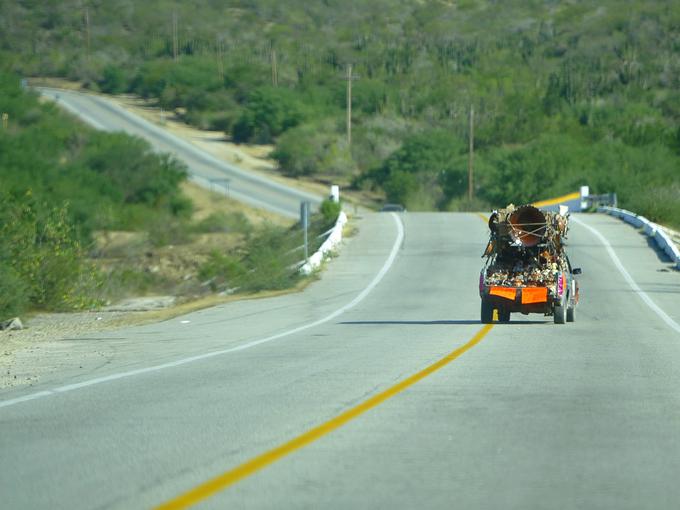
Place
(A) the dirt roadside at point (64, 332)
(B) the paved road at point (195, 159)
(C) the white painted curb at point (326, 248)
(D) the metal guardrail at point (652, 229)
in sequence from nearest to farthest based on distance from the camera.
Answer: (A) the dirt roadside at point (64, 332)
(C) the white painted curb at point (326, 248)
(D) the metal guardrail at point (652, 229)
(B) the paved road at point (195, 159)

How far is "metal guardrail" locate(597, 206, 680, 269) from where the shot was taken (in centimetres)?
4189

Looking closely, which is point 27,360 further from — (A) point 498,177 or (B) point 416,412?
(A) point 498,177

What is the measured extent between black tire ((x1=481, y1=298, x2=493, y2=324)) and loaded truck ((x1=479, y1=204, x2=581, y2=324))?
0.07 feet

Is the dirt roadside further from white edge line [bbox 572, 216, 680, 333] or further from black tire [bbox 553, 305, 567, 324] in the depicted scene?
white edge line [bbox 572, 216, 680, 333]

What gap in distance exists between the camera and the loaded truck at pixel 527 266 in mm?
21984

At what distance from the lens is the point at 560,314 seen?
22.4 meters

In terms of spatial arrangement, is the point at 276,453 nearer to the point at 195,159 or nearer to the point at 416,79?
the point at 195,159

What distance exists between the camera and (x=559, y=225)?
73.3 feet

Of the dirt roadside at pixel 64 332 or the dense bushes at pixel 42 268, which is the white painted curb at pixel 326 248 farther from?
the dense bushes at pixel 42 268

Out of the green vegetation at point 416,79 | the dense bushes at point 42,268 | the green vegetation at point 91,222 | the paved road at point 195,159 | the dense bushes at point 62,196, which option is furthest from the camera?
the paved road at point 195,159

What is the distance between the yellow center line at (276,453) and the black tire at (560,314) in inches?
351

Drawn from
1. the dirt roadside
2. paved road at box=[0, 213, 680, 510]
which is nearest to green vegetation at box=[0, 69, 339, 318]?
the dirt roadside

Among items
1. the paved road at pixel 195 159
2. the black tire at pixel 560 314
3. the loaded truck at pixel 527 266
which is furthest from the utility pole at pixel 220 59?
the black tire at pixel 560 314

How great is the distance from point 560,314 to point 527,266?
1056 mm
